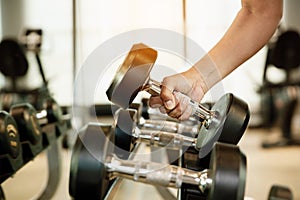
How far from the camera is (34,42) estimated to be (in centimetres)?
316

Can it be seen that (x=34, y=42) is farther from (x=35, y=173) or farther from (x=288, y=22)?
(x=288, y=22)

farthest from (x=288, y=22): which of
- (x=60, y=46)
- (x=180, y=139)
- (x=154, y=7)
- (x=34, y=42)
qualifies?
(x=180, y=139)

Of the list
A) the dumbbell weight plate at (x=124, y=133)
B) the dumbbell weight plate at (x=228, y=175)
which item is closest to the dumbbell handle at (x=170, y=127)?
the dumbbell weight plate at (x=124, y=133)

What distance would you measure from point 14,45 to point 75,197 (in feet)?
9.60

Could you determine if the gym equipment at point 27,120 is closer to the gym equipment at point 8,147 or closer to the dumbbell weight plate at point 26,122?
the dumbbell weight plate at point 26,122

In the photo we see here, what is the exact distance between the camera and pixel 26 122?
53.6 inches

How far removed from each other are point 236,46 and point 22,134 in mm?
780

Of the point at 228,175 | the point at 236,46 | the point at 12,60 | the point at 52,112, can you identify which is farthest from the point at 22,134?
the point at 12,60

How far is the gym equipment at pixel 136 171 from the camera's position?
2.19ft

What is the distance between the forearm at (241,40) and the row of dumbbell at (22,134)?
1.93 feet

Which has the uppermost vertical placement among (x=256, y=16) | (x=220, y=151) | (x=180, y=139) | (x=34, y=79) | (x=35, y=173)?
(x=256, y=16)

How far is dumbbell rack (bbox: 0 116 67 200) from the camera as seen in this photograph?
1.19 meters

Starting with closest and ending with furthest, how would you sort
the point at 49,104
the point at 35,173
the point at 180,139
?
the point at 180,139
the point at 49,104
the point at 35,173

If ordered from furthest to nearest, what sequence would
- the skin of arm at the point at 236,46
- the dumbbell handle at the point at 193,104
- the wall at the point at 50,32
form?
the wall at the point at 50,32 → the skin of arm at the point at 236,46 → the dumbbell handle at the point at 193,104
